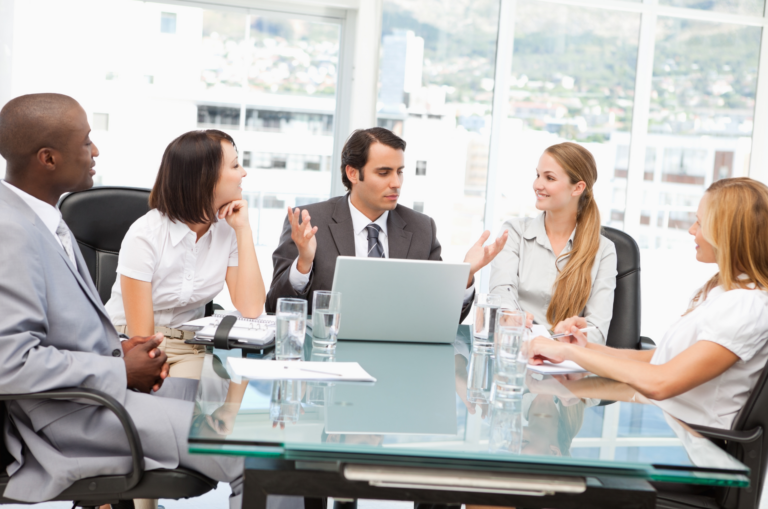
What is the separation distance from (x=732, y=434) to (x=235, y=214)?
170 cm

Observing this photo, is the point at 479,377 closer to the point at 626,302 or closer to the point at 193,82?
the point at 626,302

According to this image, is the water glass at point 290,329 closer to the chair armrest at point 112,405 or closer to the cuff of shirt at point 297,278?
the chair armrest at point 112,405

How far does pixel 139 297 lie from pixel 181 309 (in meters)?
0.24

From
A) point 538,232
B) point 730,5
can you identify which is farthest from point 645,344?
point 730,5

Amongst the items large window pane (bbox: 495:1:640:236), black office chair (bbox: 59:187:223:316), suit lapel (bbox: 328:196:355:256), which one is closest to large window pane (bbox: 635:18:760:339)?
large window pane (bbox: 495:1:640:236)

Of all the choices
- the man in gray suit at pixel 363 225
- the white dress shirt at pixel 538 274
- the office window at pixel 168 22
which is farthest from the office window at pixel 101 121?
the white dress shirt at pixel 538 274

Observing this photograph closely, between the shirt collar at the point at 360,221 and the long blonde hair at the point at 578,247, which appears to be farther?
the shirt collar at the point at 360,221

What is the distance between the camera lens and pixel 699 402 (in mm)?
1742

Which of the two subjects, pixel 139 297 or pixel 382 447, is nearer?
pixel 382 447

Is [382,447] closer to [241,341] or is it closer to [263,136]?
[241,341]

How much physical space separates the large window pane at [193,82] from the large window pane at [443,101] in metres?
0.43

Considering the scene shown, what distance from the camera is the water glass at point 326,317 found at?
1762mm

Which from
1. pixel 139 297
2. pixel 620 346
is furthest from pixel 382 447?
pixel 620 346

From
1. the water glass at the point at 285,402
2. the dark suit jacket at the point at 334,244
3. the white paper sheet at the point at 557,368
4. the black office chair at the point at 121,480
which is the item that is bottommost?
the black office chair at the point at 121,480
